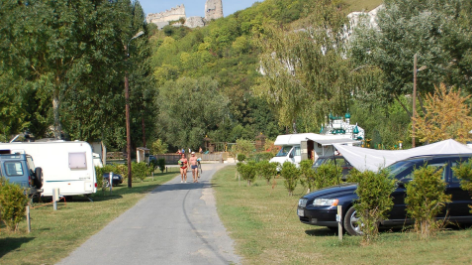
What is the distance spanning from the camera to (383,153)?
45.0 ft

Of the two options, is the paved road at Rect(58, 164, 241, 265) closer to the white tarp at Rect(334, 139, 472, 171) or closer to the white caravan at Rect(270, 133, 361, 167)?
the white tarp at Rect(334, 139, 472, 171)

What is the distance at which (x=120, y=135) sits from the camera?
4575cm

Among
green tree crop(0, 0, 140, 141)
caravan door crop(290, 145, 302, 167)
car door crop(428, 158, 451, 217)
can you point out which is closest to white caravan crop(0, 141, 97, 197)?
green tree crop(0, 0, 140, 141)

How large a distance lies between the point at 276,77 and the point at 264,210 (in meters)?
27.0

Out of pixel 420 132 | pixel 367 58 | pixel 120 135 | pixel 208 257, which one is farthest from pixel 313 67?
pixel 208 257

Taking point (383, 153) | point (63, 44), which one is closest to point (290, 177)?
point (383, 153)

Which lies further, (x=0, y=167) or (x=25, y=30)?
(x=25, y=30)

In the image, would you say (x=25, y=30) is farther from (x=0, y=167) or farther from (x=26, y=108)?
(x=26, y=108)

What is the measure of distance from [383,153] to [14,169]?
42.3 ft

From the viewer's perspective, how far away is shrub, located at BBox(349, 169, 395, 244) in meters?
9.14

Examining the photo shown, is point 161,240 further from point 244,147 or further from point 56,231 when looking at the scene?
point 244,147

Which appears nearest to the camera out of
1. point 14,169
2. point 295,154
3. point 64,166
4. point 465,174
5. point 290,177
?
point 465,174

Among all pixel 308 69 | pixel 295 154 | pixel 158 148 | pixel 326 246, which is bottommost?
pixel 326 246

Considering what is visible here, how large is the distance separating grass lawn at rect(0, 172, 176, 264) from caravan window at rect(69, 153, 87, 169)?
4.82 feet
